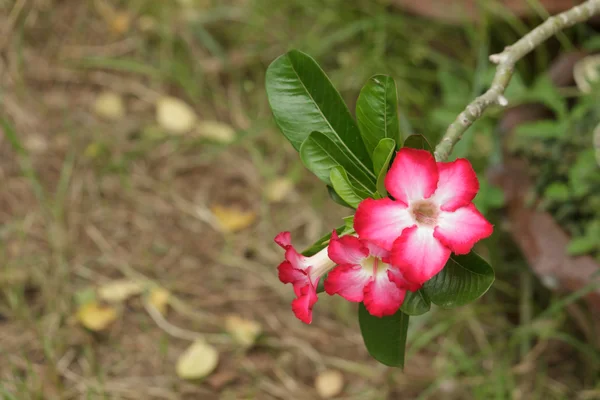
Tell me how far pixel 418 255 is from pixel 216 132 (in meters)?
1.34

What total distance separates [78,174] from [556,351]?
1.31 metres

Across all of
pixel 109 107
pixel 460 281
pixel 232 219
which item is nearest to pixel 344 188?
pixel 460 281

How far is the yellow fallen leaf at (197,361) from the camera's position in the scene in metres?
1.36

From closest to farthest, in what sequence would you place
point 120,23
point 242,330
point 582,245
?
point 582,245
point 242,330
point 120,23

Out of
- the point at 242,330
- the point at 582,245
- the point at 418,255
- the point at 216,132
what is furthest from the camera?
the point at 216,132

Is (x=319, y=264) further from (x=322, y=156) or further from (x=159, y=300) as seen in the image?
(x=159, y=300)

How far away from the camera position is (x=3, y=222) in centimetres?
163

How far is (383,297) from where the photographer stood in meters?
0.65

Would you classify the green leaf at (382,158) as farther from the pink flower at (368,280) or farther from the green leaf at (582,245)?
the green leaf at (582,245)

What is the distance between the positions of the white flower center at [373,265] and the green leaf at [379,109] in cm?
16

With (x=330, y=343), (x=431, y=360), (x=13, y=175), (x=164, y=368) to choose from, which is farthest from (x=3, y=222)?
(x=431, y=360)

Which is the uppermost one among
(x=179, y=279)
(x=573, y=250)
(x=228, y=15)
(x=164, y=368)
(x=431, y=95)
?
(x=228, y=15)

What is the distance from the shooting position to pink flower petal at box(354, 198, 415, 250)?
609mm

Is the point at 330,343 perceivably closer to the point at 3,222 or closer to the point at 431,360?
the point at 431,360
